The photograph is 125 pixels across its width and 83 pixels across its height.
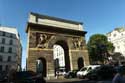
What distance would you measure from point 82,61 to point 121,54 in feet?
83.4

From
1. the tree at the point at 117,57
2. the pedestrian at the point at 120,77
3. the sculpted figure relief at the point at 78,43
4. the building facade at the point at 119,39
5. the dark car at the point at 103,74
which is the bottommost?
the dark car at the point at 103,74

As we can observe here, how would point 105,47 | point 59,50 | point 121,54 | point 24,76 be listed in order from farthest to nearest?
point 59,50, point 121,54, point 105,47, point 24,76

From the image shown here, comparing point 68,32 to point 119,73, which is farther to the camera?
point 68,32

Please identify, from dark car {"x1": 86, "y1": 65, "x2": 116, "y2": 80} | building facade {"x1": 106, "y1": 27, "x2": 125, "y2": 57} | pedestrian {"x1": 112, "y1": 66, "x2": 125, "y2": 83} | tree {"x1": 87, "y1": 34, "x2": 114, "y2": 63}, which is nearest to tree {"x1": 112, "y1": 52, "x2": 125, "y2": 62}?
building facade {"x1": 106, "y1": 27, "x2": 125, "y2": 57}

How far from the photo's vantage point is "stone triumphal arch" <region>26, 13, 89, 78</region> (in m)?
22.9

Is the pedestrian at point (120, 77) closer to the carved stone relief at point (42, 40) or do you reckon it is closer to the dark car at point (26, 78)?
the dark car at point (26, 78)

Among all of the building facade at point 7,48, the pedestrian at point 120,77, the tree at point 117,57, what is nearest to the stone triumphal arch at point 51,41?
the pedestrian at point 120,77

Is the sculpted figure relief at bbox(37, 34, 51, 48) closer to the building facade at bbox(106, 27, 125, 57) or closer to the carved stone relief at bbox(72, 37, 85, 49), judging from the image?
the carved stone relief at bbox(72, 37, 85, 49)

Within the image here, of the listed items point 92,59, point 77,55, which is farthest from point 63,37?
point 92,59

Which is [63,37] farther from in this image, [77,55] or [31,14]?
[31,14]

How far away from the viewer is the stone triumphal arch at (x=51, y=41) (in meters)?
22.9

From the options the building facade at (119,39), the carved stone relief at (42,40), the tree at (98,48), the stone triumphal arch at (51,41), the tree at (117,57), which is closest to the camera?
the stone triumphal arch at (51,41)

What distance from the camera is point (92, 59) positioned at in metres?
44.1

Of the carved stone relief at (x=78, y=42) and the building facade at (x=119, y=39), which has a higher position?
the building facade at (x=119, y=39)
